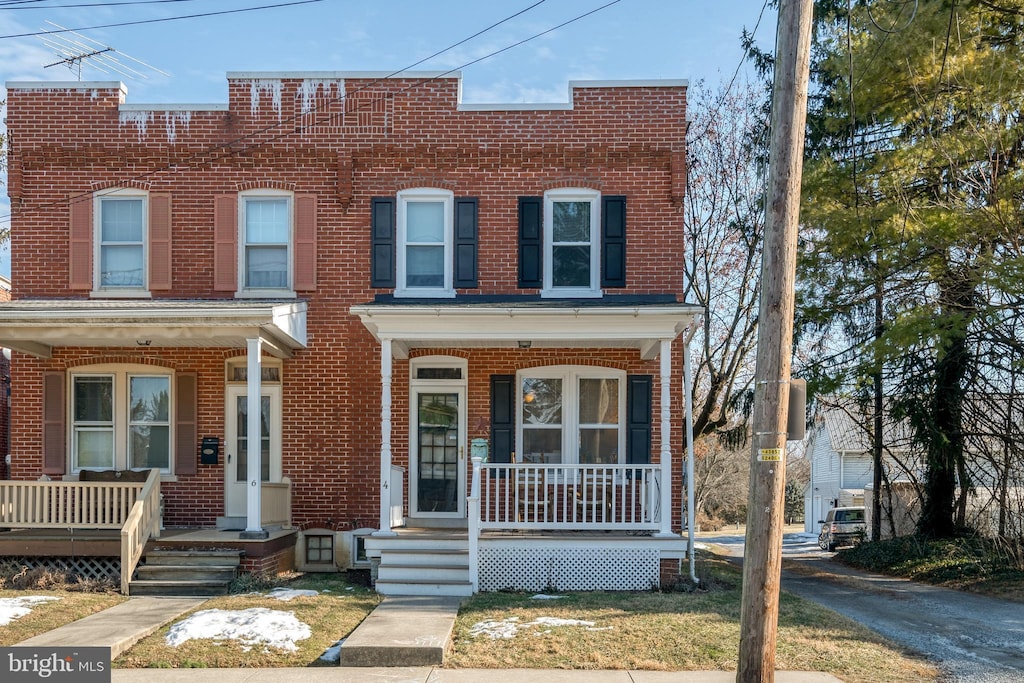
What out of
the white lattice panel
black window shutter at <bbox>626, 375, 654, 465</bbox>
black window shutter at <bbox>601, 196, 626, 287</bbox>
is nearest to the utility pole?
the white lattice panel

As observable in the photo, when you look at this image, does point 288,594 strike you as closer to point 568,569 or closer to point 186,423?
point 568,569

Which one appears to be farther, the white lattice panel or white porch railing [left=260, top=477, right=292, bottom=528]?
white porch railing [left=260, top=477, right=292, bottom=528]

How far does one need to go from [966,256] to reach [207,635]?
468 inches

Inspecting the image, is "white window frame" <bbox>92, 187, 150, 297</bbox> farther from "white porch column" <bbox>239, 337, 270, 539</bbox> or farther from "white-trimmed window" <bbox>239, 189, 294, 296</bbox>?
"white porch column" <bbox>239, 337, 270, 539</bbox>

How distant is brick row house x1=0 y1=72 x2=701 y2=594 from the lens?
565 inches

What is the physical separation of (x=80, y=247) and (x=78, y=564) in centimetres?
486

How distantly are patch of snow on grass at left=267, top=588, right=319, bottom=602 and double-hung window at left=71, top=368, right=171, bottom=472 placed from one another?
3.77m

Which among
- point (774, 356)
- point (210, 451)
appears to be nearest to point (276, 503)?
point (210, 451)

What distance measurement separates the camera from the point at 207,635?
30.5ft

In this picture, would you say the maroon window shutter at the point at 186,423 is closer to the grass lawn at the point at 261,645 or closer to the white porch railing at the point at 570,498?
the grass lawn at the point at 261,645

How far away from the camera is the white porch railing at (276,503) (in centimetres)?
1338

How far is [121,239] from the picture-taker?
14.7 m

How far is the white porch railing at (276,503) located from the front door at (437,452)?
1.84 m

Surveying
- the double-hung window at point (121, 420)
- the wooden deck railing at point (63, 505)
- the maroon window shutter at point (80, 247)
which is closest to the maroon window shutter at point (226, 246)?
the double-hung window at point (121, 420)
